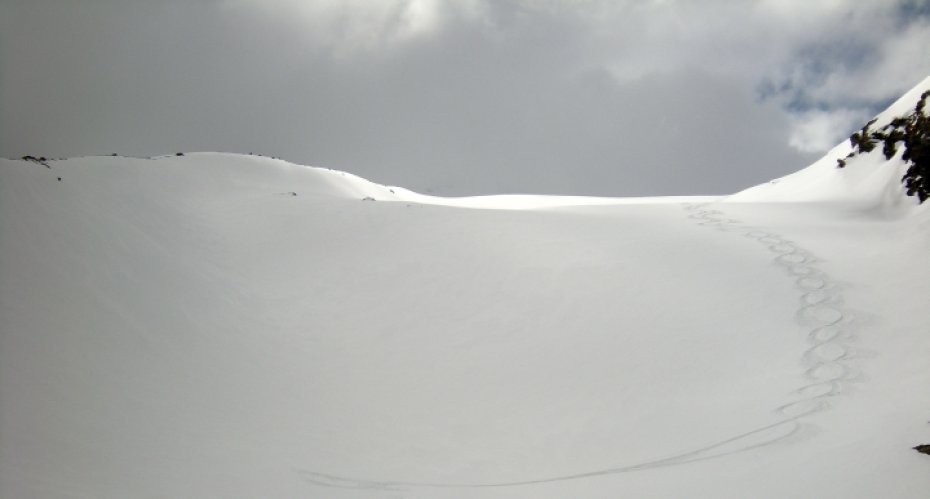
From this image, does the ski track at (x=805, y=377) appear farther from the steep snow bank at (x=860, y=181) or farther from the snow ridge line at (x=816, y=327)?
the steep snow bank at (x=860, y=181)

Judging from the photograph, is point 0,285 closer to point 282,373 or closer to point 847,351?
point 282,373

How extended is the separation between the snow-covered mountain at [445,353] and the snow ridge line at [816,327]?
0.04 metres

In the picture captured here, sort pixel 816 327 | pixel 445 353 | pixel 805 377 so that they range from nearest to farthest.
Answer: pixel 805 377
pixel 816 327
pixel 445 353

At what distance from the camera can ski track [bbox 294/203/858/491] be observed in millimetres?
5043

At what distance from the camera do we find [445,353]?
8172 millimetres

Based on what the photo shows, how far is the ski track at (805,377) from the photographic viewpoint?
5.04 m

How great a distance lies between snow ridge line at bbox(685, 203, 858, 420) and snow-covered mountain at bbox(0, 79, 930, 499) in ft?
0.13

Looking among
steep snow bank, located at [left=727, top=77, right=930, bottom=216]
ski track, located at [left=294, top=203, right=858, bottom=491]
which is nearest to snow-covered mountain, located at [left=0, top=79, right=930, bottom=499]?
ski track, located at [left=294, top=203, right=858, bottom=491]

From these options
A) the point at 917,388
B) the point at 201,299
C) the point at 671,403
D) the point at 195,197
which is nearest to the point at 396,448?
the point at 671,403

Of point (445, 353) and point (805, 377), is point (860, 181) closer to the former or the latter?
point (805, 377)

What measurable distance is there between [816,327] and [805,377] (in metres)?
1.67

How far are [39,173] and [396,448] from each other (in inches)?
274

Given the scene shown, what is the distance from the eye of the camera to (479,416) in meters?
6.60

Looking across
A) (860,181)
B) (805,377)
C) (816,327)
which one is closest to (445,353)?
(805,377)
